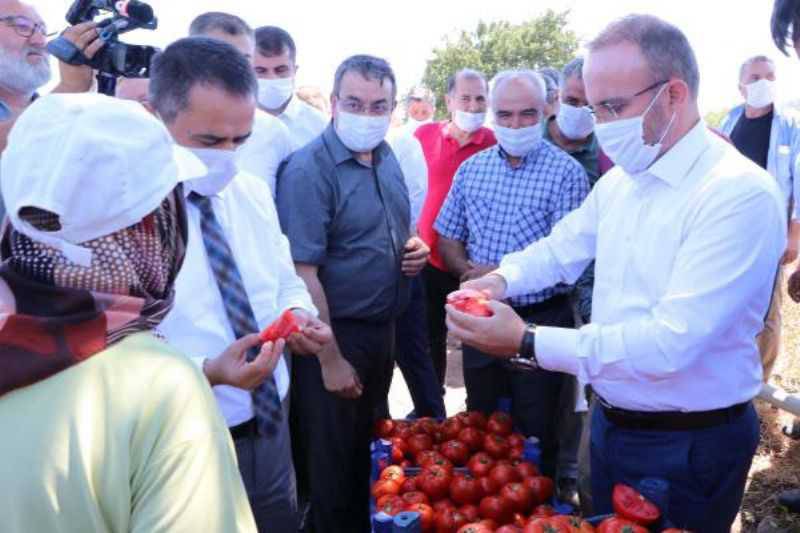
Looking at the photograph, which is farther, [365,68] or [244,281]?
[365,68]

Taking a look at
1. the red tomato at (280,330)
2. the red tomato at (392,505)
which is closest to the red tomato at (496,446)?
the red tomato at (392,505)

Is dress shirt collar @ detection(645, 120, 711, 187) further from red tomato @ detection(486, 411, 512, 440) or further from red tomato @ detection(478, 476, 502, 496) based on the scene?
red tomato @ detection(486, 411, 512, 440)

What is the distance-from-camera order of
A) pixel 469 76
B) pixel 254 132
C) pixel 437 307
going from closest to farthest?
pixel 254 132, pixel 437 307, pixel 469 76

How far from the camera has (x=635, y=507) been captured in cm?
184

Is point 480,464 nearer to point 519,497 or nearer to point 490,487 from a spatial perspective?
point 490,487

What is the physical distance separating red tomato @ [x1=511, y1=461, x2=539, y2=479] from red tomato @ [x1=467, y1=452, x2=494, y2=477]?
12 centimetres

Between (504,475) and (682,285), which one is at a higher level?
(682,285)

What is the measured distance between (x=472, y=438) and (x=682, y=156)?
65.4 inches

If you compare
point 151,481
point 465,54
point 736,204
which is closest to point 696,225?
point 736,204

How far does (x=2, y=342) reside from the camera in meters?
0.96

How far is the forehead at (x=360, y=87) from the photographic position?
329cm

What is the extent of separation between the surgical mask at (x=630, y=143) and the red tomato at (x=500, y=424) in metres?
1.50

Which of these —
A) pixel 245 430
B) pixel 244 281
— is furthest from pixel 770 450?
pixel 244 281

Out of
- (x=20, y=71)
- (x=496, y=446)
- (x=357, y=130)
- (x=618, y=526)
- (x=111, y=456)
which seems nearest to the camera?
(x=111, y=456)
